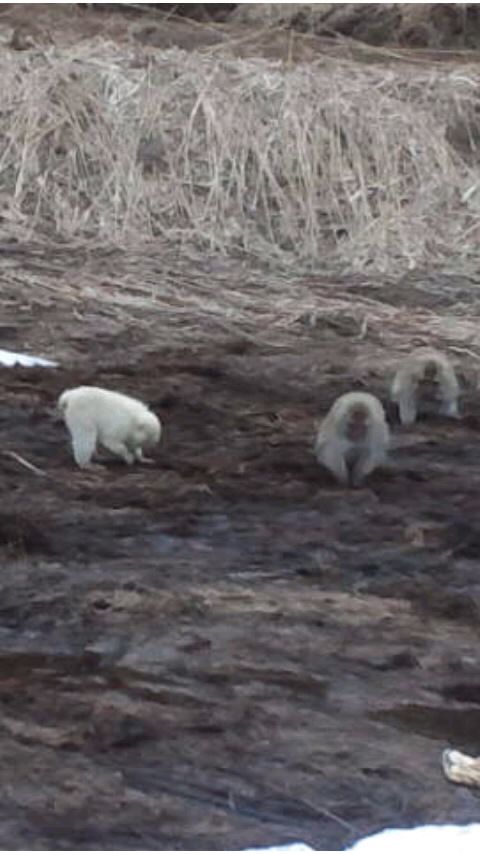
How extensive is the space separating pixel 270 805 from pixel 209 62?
13592 millimetres

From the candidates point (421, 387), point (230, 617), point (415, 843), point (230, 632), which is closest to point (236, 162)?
point (421, 387)

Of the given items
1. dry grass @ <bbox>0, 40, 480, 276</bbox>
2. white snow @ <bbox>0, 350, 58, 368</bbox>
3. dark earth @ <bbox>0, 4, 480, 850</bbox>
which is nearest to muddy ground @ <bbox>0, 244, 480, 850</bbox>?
dark earth @ <bbox>0, 4, 480, 850</bbox>

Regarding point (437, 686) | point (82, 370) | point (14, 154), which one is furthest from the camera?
point (14, 154)

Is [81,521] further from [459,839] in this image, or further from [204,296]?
[204,296]

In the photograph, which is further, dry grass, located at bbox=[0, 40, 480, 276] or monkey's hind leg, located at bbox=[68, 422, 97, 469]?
dry grass, located at bbox=[0, 40, 480, 276]

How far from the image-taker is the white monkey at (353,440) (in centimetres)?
861

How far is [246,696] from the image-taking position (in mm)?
5996

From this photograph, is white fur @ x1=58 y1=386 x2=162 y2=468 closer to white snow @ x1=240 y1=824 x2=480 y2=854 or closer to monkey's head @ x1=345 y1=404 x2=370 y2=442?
monkey's head @ x1=345 y1=404 x2=370 y2=442

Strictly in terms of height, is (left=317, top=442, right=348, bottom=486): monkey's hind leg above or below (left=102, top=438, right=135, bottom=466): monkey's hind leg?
above

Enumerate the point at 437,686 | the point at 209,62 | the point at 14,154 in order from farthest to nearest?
the point at 209,62 → the point at 14,154 → the point at 437,686

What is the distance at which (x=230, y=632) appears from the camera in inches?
259

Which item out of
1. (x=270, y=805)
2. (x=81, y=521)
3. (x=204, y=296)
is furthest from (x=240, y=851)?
(x=204, y=296)

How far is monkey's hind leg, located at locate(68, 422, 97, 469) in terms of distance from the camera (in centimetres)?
882

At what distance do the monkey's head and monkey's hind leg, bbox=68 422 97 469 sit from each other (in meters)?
1.22
